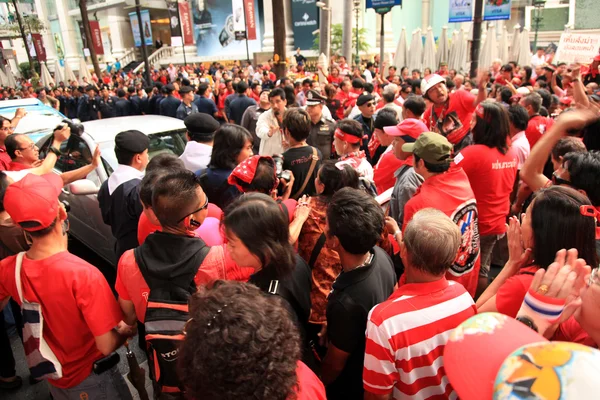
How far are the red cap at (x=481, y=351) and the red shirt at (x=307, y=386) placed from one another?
1.80ft

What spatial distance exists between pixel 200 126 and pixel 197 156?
0.33 metres

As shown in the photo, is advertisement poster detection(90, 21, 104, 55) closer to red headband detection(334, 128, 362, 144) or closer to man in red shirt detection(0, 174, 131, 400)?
red headband detection(334, 128, 362, 144)

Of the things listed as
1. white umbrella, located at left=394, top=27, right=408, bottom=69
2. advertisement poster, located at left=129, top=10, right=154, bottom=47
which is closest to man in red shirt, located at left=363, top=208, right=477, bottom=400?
white umbrella, located at left=394, top=27, right=408, bottom=69

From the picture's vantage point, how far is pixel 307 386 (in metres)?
1.38

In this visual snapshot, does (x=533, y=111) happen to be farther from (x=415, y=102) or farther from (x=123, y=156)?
(x=123, y=156)

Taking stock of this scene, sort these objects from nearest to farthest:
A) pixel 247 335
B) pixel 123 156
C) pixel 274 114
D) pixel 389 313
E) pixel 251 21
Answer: pixel 247 335, pixel 389 313, pixel 123 156, pixel 274 114, pixel 251 21

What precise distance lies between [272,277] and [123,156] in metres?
2.12

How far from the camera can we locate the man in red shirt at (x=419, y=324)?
171 centimetres

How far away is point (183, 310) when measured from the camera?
6.03ft

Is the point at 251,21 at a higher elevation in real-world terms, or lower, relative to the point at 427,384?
higher

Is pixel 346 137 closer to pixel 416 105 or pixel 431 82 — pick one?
pixel 416 105

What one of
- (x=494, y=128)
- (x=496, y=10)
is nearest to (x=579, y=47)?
(x=494, y=128)

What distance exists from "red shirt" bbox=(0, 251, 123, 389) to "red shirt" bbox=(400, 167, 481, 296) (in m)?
1.90

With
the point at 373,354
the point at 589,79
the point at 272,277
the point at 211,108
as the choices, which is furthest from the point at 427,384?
the point at 589,79
